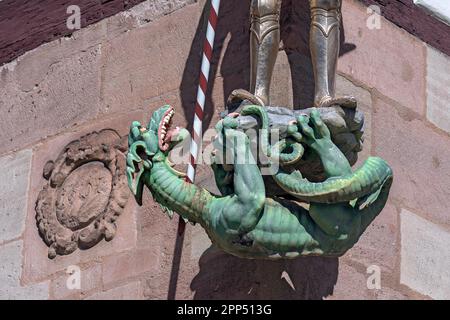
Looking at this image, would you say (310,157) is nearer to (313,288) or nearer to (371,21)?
(313,288)

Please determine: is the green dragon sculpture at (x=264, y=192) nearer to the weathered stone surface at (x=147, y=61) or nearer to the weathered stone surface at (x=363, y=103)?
the weathered stone surface at (x=363, y=103)

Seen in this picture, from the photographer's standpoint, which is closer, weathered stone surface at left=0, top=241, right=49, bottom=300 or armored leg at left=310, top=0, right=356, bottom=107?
armored leg at left=310, top=0, right=356, bottom=107

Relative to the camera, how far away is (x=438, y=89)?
21.1 ft

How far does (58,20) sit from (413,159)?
5.04 ft

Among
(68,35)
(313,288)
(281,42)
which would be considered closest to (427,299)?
(313,288)

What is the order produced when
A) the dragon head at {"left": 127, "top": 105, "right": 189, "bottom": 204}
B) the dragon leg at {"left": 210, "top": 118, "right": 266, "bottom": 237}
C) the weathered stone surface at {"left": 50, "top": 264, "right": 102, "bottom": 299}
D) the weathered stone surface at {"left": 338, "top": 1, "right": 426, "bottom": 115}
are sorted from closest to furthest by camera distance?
the dragon leg at {"left": 210, "top": 118, "right": 266, "bottom": 237} < the dragon head at {"left": 127, "top": 105, "right": 189, "bottom": 204} < the weathered stone surface at {"left": 50, "top": 264, "right": 102, "bottom": 299} < the weathered stone surface at {"left": 338, "top": 1, "right": 426, "bottom": 115}

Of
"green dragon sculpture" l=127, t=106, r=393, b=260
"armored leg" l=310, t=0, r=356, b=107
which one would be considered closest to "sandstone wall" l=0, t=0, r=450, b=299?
"armored leg" l=310, t=0, r=356, b=107

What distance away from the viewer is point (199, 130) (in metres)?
5.61

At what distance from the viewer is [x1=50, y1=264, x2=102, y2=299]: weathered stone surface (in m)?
6.02

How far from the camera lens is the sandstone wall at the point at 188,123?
5.75m

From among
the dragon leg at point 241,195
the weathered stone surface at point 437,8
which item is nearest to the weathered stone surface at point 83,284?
the dragon leg at point 241,195

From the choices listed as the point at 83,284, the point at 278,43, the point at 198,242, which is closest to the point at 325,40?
the point at 278,43

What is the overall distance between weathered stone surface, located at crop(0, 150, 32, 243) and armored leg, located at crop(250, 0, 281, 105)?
3.99 ft

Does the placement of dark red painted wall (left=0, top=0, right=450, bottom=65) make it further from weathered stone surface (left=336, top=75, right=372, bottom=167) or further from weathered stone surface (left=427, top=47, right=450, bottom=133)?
weathered stone surface (left=336, top=75, right=372, bottom=167)
